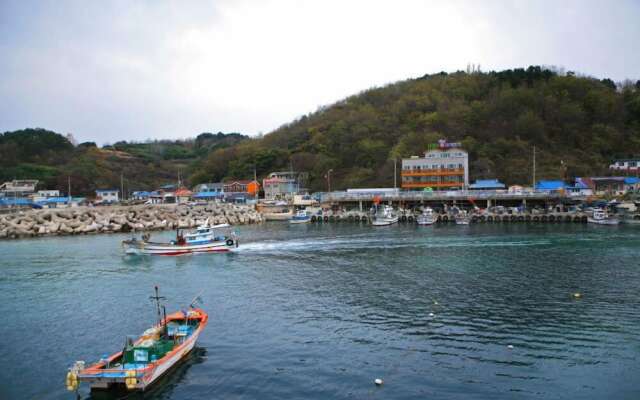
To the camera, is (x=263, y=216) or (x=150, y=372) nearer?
(x=150, y=372)

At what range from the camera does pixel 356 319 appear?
70.8 feet

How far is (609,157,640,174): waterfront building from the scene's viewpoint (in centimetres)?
8088

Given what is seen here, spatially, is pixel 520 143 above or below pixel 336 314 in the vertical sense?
above

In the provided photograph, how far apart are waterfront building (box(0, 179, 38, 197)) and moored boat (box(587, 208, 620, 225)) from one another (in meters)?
94.6

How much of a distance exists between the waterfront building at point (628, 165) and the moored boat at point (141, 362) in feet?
282

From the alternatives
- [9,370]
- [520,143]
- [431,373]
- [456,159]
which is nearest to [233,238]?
[9,370]

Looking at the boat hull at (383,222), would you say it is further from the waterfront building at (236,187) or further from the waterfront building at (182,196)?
the waterfront building at (182,196)

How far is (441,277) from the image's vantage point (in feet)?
97.8

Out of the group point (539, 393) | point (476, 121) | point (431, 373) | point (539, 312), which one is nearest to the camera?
point (539, 393)

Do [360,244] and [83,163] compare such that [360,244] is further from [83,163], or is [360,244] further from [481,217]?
[83,163]

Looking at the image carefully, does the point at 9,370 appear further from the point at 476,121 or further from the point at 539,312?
the point at 476,121

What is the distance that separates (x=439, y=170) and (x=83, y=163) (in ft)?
279

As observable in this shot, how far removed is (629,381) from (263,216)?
2592 inches

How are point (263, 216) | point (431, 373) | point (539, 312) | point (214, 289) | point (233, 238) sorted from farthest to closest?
point (263, 216) < point (233, 238) < point (214, 289) < point (539, 312) < point (431, 373)
